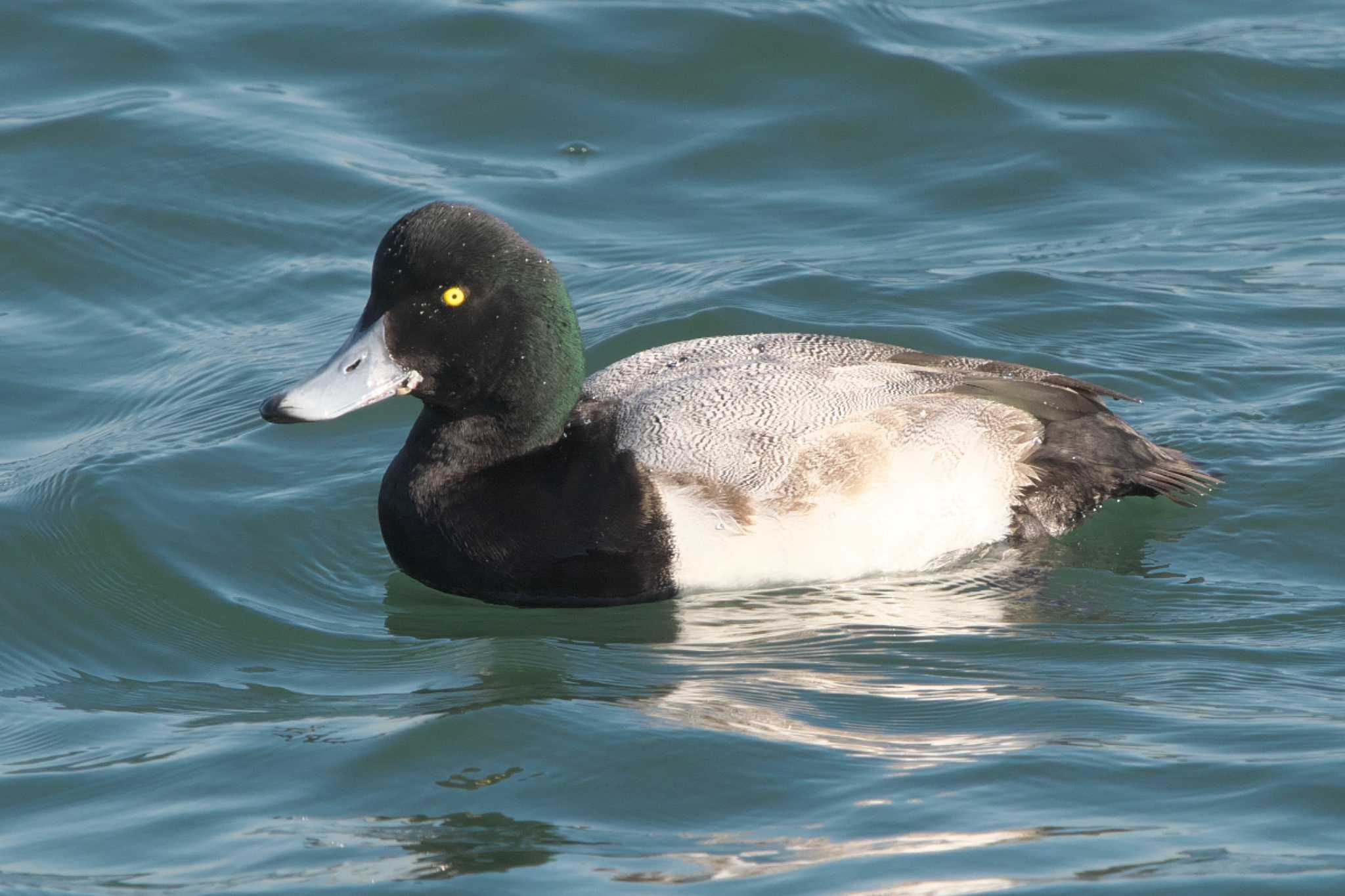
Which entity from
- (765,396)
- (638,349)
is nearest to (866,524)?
(765,396)

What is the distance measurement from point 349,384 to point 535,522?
2.39 ft

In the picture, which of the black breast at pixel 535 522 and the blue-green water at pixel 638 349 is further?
the black breast at pixel 535 522

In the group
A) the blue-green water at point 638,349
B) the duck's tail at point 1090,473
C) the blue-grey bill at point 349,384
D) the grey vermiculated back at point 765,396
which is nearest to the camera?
the blue-green water at point 638,349

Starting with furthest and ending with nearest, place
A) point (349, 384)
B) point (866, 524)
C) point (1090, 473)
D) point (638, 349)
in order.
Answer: point (638, 349) → point (1090, 473) → point (866, 524) → point (349, 384)

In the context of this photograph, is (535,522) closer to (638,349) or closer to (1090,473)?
(1090,473)

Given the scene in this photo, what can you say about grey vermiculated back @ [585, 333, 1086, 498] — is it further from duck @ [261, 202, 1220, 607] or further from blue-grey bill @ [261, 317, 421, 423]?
blue-grey bill @ [261, 317, 421, 423]

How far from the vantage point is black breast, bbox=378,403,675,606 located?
19.0ft

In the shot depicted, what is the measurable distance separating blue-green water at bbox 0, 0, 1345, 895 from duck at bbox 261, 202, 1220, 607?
16cm

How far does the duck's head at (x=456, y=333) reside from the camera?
19.0ft

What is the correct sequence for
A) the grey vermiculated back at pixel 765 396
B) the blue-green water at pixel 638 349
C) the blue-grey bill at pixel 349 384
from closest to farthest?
1. the blue-green water at pixel 638 349
2. the blue-grey bill at pixel 349 384
3. the grey vermiculated back at pixel 765 396

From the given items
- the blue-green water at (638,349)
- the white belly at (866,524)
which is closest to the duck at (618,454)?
the white belly at (866,524)

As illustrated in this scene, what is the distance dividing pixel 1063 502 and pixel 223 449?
3.28m

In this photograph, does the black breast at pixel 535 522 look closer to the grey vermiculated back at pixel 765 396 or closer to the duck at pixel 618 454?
the duck at pixel 618 454

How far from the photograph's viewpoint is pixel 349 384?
19.0 ft
